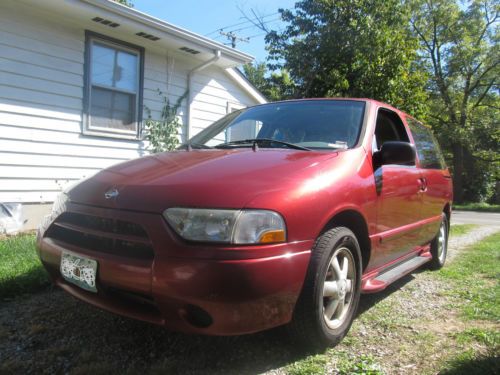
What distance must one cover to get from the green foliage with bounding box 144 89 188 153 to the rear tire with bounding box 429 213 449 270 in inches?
176

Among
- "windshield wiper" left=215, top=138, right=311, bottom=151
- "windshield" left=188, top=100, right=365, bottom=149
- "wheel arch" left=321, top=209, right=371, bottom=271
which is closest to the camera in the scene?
"wheel arch" left=321, top=209, right=371, bottom=271

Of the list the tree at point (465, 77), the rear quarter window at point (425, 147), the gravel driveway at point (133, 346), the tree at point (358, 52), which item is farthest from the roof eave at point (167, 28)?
the tree at point (465, 77)

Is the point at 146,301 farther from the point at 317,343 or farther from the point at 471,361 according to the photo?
the point at 471,361

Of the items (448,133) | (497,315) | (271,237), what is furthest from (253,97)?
(448,133)

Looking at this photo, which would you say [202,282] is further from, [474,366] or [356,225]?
[474,366]

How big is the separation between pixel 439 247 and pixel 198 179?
3.75 metres

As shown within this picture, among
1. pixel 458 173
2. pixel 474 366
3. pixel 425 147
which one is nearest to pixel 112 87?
pixel 425 147

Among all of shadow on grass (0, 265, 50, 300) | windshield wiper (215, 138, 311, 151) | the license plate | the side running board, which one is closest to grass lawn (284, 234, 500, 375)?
the side running board

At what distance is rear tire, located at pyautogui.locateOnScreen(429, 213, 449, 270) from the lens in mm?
4906

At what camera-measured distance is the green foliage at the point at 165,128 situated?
7.29m

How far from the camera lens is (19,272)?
3682 mm

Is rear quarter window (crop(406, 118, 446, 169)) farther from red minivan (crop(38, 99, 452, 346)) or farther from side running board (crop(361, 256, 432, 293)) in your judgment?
red minivan (crop(38, 99, 452, 346))

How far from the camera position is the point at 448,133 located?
25.3 metres

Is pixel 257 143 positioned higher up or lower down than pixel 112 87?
lower down
